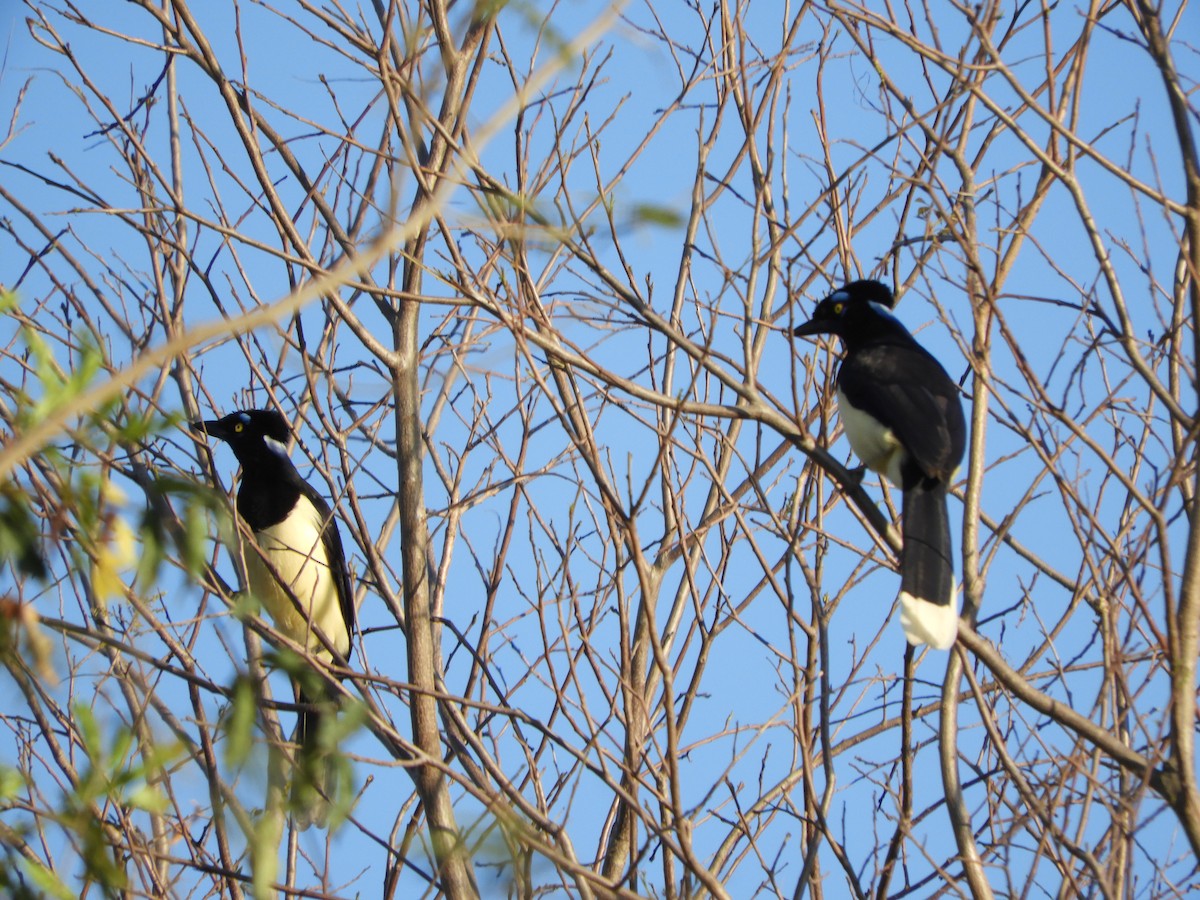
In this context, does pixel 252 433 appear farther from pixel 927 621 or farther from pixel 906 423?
pixel 927 621

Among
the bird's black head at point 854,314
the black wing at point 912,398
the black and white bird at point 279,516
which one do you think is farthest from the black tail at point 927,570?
the black and white bird at point 279,516

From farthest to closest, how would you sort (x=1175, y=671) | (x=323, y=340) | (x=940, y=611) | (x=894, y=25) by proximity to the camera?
(x=323, y=340)
(x=940, y=611)
(x=894, y=25)
(x=1175, y=671)

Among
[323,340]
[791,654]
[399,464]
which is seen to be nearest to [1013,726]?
[791,654]

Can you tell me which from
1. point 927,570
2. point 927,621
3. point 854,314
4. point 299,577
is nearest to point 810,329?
point 854,314

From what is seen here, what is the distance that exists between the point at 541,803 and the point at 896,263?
195 cm

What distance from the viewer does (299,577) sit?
19.6 ft

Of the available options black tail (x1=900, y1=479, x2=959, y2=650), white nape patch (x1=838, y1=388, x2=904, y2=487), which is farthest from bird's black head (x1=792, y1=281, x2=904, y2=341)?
black tail (x1=900, y1=479, x2=959, y2=650)

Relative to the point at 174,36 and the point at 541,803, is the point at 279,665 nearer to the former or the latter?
the point at 541,803

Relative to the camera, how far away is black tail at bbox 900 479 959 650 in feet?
11.3

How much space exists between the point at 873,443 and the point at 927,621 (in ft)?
3.35

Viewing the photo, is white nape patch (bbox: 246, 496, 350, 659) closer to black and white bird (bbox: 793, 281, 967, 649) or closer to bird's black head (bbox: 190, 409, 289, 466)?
bird's black head (bbox: 190, 409, 289, 466)

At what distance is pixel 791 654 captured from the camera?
3.88 meters

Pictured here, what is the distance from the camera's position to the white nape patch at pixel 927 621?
11.1 feet

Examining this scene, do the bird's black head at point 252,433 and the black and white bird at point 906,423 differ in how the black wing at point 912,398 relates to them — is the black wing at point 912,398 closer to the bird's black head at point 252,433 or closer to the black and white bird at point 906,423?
the black and white bird at point 906,423
